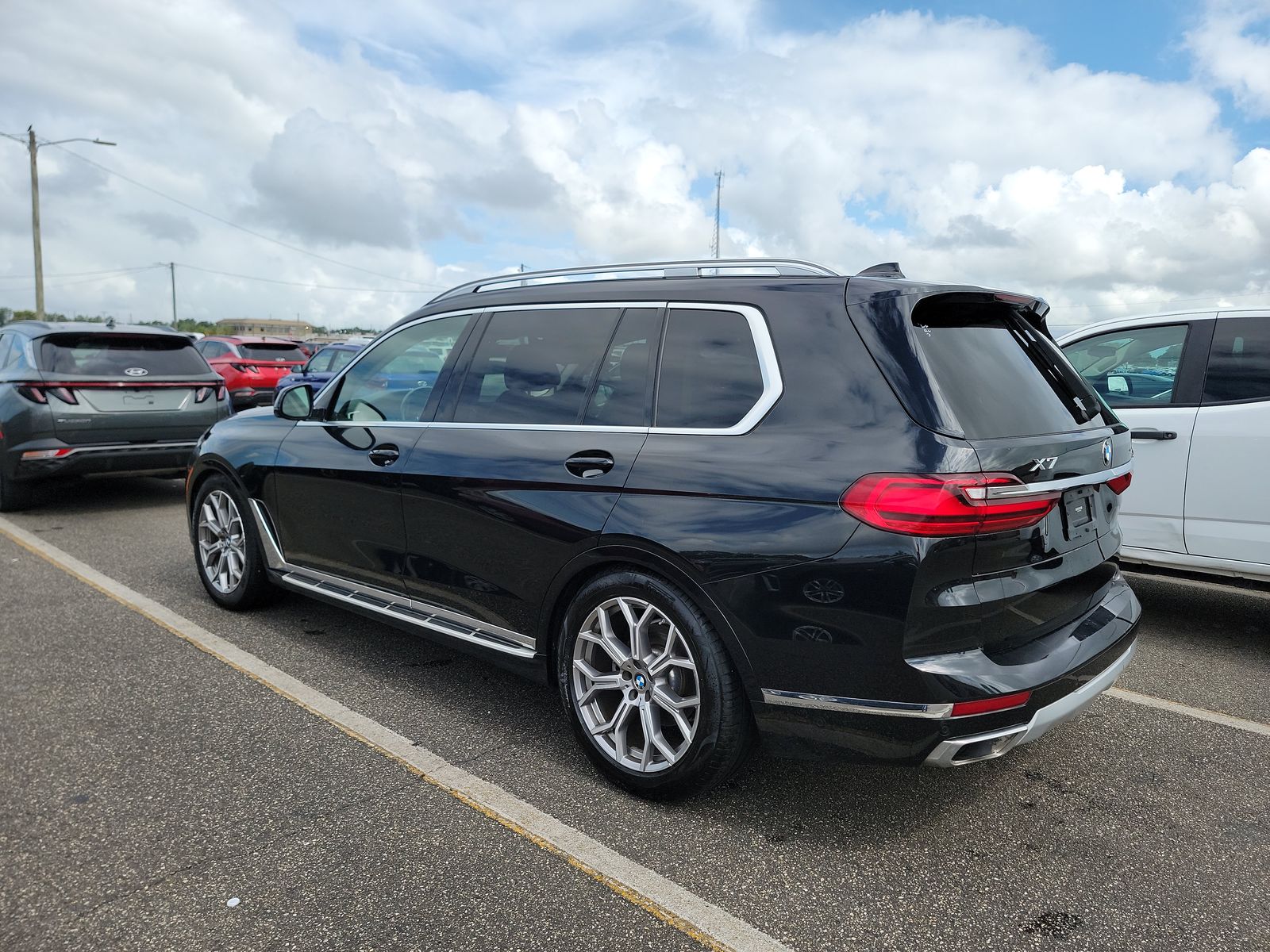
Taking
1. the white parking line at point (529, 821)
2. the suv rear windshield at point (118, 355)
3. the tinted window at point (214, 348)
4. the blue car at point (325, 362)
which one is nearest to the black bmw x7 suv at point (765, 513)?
the white parking line at point (529, 821)

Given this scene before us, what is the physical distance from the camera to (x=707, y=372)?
9.57ft

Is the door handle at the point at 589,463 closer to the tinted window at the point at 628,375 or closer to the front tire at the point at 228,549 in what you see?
the tinted window at the point at 628,375

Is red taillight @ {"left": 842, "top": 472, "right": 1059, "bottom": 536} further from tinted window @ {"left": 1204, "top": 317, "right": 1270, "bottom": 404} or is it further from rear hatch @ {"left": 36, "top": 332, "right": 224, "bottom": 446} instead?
rear hatch @ {"left": 36, "top": 332, "right": 224, "bottom": 446}

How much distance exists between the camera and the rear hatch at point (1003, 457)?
2.43m

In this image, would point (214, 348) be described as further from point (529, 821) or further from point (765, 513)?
point (765, 513)

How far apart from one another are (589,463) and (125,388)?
6436mm

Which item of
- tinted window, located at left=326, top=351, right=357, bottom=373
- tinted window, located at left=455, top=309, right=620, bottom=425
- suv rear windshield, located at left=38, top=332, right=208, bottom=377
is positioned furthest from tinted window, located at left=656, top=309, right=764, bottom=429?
tinted window, located at left=326, top=351, right=357, bottom=373

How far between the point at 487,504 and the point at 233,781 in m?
1.27

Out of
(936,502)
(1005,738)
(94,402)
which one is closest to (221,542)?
(94,402)

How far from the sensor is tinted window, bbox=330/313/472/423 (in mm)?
3859

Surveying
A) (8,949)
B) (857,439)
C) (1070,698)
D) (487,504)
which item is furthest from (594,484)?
(8,949)

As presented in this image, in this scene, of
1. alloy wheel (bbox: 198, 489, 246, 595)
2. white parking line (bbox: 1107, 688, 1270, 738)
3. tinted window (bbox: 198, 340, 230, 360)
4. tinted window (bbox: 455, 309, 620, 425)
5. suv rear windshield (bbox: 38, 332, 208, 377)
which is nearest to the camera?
tinted window (bbox: 455, 309, 620, 425)

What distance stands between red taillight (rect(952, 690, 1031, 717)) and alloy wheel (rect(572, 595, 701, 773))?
767mm

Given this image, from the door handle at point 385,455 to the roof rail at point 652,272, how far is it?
746 millimetres
